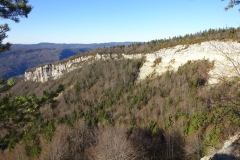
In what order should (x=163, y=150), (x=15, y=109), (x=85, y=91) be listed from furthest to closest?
1. (x=85, y=91)
2. (x=163, y=150)
3. (x=15, y=109)

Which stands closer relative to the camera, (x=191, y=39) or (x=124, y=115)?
(x=124, y=115)

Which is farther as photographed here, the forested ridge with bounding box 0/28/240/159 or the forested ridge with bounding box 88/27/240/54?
the forested ridge with bounding box 88/27/240/54

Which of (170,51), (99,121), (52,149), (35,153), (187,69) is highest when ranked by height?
(170,51)

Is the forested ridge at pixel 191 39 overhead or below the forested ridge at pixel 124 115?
overhead

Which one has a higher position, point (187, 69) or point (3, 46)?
point (3, 46)

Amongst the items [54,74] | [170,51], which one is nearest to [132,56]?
[170,51]

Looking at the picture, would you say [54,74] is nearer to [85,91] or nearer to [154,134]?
[85,91]

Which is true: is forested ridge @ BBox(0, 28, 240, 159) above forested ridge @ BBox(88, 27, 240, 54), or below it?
below

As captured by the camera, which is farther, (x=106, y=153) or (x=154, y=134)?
(x=154, y=134)
